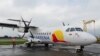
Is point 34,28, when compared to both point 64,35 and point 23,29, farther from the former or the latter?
point 64,35

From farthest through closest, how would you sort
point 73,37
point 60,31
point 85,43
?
point 60,31
point 73,37
point 85,43

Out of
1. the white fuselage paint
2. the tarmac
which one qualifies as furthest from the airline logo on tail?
the tarmac

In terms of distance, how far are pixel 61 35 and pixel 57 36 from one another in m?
0.91

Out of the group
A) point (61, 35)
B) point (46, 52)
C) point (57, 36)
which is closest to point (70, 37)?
point (61, 35)

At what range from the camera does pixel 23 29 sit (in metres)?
24.4

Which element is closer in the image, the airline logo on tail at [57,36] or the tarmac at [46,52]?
the tarmac at [46,52]

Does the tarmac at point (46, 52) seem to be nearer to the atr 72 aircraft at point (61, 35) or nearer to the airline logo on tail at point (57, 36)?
the atr 72 aircraft at point (61, 35)

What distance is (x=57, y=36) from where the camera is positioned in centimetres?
1905

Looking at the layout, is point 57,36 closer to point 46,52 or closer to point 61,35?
point 61,35

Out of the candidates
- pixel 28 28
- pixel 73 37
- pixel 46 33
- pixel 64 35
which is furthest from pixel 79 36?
pixel 28 28

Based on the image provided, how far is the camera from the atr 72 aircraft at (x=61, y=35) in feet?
50.2

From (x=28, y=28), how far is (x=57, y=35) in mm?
6240

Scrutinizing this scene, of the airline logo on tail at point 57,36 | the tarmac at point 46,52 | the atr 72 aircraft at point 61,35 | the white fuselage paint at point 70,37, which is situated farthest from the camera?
the airline logo on tail at point 57,36

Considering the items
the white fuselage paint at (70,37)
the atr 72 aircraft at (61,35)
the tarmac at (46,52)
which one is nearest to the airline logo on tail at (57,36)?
the atr 72 aircraft at (61,35)
